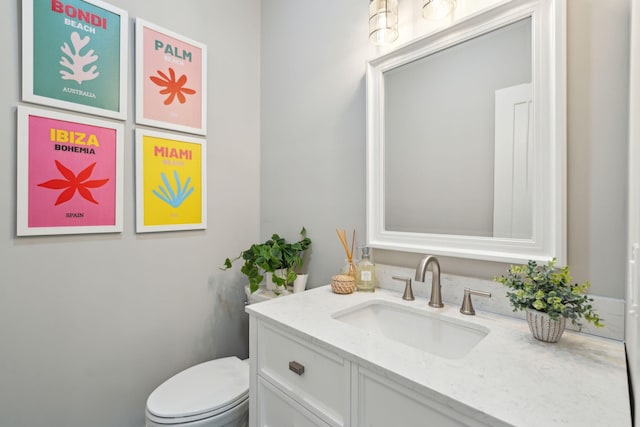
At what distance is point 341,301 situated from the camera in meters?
1.13

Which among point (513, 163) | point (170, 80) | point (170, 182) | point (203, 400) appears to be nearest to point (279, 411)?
point (203, 400)

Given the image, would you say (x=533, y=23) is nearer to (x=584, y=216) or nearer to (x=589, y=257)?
(x=584, y=216)

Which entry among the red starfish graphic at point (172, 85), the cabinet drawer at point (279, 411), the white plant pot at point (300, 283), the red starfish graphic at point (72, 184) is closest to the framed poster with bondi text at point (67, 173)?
the red starfish graphic at point (72, 184)

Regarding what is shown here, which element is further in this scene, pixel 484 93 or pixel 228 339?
pixel 228 339

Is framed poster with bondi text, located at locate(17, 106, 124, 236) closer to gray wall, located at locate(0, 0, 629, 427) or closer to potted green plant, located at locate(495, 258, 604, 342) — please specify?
gray wall, located at locate(0, 0, 629, 427)

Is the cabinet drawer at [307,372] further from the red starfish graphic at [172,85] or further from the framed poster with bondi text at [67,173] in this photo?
the red starfish graphic at [172,85]

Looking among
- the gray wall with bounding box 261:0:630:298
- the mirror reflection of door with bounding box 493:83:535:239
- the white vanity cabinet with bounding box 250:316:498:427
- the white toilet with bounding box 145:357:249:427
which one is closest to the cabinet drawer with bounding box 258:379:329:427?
the white vanity cabinet with bounding box 250:316:498:427

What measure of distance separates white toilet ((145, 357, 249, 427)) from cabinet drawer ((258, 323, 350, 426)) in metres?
0.33

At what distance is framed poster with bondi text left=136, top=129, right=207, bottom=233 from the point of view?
1.47 m

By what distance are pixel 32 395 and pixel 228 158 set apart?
1353 mm

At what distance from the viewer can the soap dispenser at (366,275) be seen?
4.10 ft

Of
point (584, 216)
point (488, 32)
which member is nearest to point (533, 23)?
point (488, 32)

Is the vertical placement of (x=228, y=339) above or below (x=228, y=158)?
below

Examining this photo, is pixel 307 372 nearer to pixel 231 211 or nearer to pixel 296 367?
pixel 296 367
